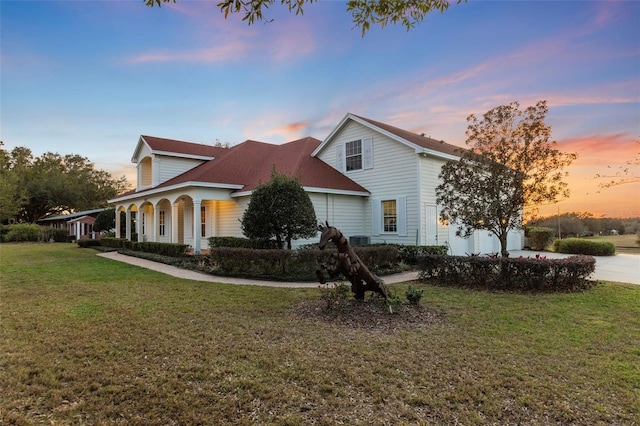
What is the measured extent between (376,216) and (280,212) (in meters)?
5.62

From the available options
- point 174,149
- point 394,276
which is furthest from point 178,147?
point 394,276

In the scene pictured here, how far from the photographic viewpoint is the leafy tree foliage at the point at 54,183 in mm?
44031

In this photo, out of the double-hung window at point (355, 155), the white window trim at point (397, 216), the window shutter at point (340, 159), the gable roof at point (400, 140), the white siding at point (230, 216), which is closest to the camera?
the gable roof at point (400, 140)

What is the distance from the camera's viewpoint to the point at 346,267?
21.1 ft

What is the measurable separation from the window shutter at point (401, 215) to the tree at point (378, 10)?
34.9 feet

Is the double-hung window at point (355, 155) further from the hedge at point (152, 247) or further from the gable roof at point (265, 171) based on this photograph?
the hedge at point (152, 247)

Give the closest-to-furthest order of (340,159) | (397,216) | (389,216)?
(397,216) → (389,216) → (340,159)

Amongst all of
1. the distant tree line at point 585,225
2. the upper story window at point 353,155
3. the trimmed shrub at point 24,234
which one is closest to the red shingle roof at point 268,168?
the upper story window at point 353,155

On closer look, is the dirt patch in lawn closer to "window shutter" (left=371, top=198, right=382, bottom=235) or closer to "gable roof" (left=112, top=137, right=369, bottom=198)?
"gable roof" (left=112, top=137, right=369, bottom=198)

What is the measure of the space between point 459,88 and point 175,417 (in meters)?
12.8

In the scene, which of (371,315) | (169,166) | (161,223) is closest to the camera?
(371,315)

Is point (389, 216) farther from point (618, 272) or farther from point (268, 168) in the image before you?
point (618, 272)

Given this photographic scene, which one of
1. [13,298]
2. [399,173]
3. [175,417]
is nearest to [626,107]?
[399,173]

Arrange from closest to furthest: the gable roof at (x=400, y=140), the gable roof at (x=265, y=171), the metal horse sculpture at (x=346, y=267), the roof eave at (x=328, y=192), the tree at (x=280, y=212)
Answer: the metal horse sculpture at (x=346, y=267), the tree at (x=280, y=212), the gable roof at (x=400, y=140), the roof eave at (x=328, y=192), the gable roof at (x=265, y=171)
